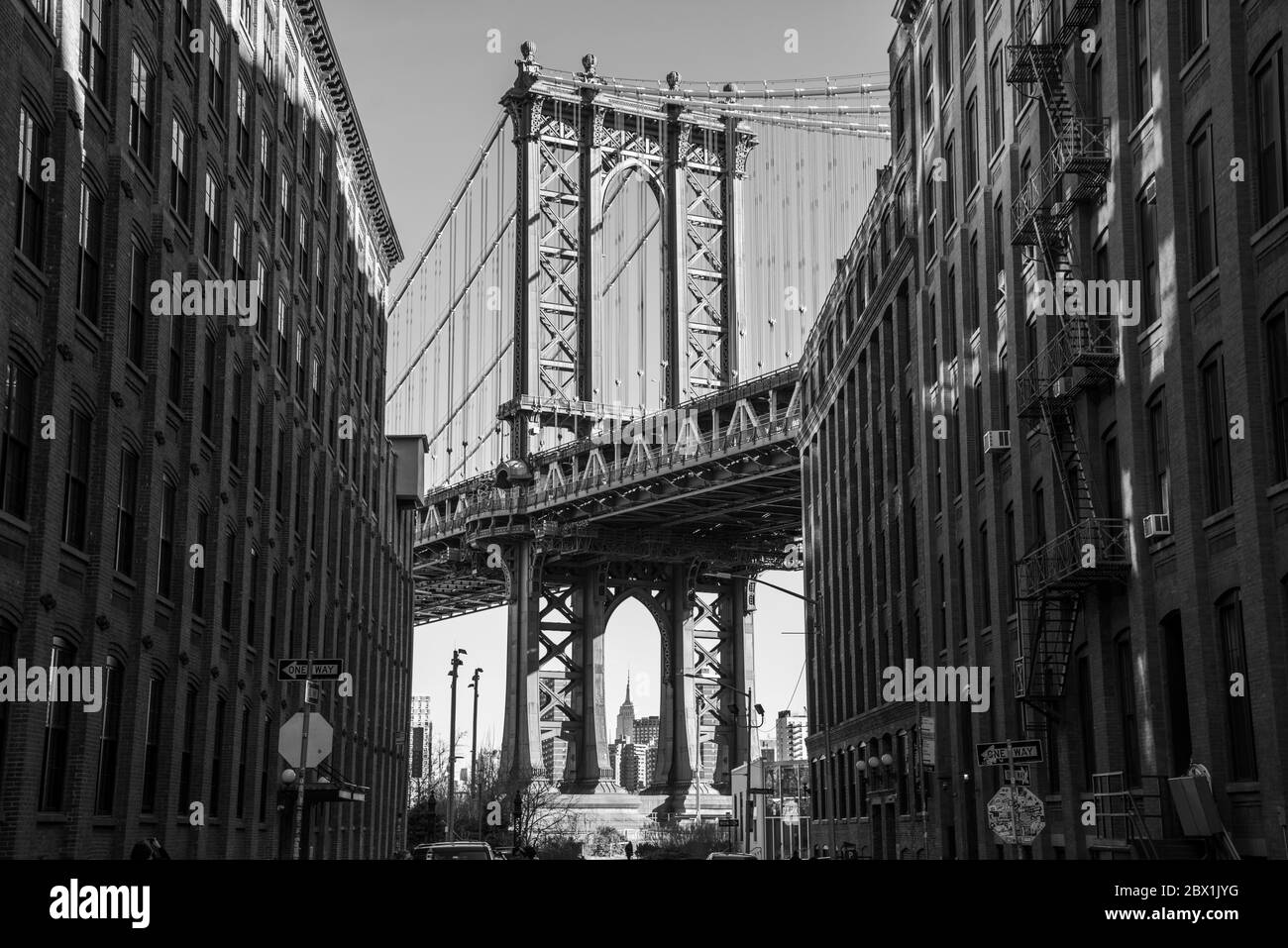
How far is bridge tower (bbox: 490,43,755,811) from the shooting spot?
10150cm

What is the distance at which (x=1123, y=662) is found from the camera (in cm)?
2975

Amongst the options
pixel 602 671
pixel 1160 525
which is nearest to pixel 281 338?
pixel 1160 525

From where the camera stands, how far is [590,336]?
101812 millimetres

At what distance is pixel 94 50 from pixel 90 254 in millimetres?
3429

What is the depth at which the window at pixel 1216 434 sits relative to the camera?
24750mm

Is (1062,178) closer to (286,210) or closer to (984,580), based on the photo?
(984,580)

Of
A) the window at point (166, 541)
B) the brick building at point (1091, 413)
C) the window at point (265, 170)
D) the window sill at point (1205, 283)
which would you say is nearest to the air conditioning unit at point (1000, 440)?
the brick building at point (1091, 413)

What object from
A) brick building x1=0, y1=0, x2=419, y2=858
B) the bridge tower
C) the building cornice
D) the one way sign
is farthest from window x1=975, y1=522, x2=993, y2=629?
the bridge tower

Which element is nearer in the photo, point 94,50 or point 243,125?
point 94,50

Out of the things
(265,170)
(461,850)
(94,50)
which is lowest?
(461,850)

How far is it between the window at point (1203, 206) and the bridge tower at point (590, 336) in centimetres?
7259
